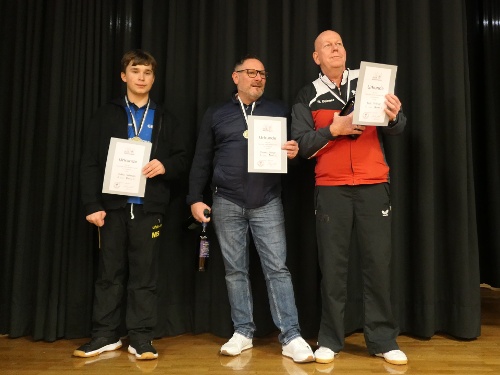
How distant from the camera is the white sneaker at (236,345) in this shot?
237 cm

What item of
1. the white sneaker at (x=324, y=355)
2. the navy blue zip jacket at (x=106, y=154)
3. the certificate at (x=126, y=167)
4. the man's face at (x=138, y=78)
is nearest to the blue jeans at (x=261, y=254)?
the white sneaker at (x=324, y=355)

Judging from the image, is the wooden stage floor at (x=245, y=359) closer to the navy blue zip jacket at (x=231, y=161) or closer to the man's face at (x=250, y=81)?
the navy blue zip jacket at (x=231, y=161)

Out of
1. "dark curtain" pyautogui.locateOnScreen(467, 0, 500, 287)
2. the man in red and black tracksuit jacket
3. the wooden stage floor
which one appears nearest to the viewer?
the wooden stage floor

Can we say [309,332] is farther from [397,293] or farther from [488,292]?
[488,292]

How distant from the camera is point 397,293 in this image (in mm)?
2805

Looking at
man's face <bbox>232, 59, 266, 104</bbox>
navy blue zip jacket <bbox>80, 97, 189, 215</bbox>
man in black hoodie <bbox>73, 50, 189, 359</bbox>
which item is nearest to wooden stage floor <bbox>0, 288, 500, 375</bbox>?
man in black hoodie <bbox>73, 50, 189, 359</bbox>

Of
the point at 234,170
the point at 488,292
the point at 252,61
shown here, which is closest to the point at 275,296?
the point at 234,170

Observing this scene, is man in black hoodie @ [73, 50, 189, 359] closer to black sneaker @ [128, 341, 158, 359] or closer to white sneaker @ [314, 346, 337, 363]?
black sneaker @ [128, 341, 158, 359]

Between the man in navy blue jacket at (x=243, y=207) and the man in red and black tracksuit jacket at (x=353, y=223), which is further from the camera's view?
the man in navy blue jacket at (x=243, y=207)

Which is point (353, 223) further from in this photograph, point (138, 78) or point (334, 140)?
point (138, 78)

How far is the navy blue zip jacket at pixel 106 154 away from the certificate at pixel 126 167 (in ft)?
0.29

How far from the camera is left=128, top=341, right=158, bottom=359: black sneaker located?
2314 millimetres

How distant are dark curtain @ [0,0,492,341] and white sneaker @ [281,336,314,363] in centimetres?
44

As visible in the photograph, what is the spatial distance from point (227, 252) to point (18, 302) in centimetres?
138
